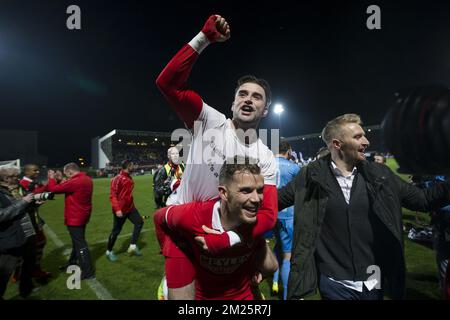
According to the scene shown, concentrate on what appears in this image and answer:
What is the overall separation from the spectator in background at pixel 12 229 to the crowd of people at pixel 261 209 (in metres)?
2.99

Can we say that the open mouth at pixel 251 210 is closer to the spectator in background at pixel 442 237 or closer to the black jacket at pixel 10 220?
the spectator in background at pixel 442 237

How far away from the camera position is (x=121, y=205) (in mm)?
6414

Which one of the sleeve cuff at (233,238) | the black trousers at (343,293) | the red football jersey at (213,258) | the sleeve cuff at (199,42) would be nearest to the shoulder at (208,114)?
the sleeve cuff at (199,42)

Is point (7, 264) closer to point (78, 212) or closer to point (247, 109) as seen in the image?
point (78, 212)

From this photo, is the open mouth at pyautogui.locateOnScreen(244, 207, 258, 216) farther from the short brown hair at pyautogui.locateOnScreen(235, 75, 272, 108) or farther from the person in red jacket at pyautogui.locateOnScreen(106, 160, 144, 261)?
the person in red jacket at pyautogui.locateOnScreen(106, 160, 144, 261)

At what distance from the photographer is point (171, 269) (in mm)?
1979

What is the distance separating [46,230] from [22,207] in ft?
22.9

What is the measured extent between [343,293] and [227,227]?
1.47 m

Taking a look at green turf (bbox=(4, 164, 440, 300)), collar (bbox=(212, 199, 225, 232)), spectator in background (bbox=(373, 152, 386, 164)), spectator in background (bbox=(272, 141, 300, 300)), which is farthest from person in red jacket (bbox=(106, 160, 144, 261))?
spectator in background (bbox=(373, 152, 386, 164))

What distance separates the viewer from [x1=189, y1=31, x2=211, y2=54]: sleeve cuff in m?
1.74

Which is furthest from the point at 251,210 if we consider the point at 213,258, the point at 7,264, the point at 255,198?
the point at 7,264
